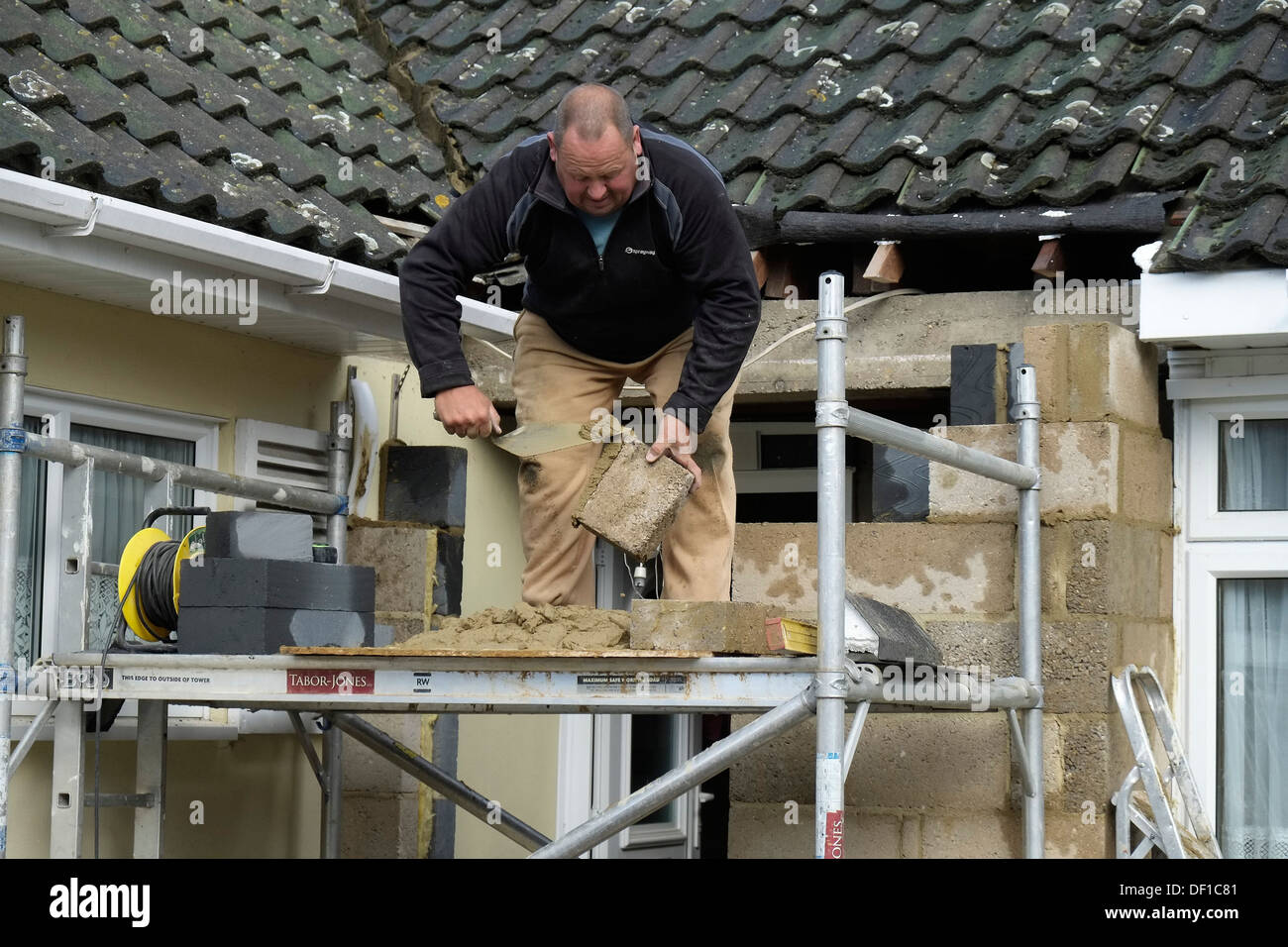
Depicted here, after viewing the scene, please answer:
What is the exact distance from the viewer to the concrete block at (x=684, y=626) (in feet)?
15.8

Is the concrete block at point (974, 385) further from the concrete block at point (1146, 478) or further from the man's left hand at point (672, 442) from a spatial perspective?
the man's left hand at point (672, 442)

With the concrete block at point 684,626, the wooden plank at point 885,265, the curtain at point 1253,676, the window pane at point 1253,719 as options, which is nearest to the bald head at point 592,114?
the concrete block at point 684,626

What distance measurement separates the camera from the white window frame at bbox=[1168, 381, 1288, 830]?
6738mm

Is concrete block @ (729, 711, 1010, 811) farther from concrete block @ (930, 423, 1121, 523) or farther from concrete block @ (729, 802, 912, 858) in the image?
concrete block @ (930, 423, 1121, 523)

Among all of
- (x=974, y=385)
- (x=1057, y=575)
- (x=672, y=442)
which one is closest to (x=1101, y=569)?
(x=1057, y=575)

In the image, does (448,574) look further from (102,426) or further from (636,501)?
(636,501)

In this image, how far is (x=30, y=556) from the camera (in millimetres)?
6207

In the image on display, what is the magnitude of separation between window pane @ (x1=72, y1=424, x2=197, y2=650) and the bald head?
7.74 ft

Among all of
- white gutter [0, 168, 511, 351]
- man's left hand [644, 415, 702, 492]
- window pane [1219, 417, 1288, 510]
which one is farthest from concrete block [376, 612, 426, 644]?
window pane [1219, 417, 1288, 510]

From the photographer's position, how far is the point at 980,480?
20.8ft

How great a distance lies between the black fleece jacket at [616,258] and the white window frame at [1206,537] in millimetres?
2289
